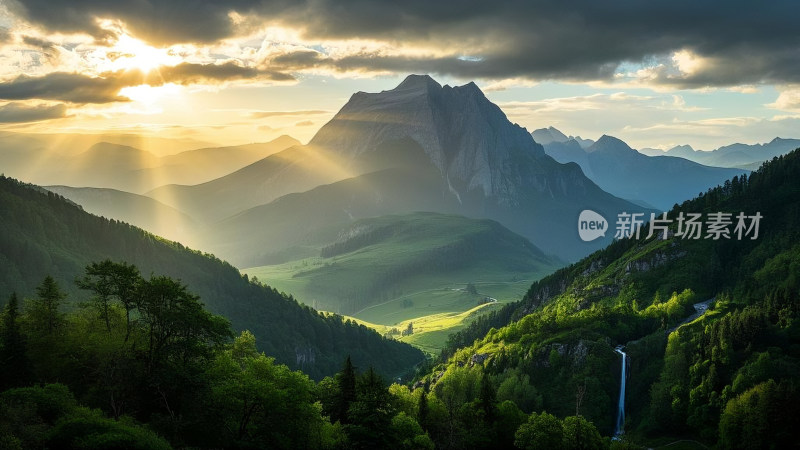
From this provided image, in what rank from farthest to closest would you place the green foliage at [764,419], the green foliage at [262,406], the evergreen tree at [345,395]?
1. the green foliage at [764,419]
2. the evergreen tree at [345,395]
3. the green foliage at [262,406]

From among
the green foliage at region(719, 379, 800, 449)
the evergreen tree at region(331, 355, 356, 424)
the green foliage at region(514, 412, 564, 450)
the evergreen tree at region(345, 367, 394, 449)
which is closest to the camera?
the evergreen tree at region(345, 367, 394, 449)

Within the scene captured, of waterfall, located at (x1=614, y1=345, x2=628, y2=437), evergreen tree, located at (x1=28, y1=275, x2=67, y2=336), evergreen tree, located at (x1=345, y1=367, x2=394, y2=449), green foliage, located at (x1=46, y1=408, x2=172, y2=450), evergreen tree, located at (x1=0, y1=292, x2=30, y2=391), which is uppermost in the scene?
evergreen tree, located at (x1=28, y1=275, x2=67, y2=336)

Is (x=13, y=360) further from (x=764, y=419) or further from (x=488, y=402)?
(x=764, y=419)

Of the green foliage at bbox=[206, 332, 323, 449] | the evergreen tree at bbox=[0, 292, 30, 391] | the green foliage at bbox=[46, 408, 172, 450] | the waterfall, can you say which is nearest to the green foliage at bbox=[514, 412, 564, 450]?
the green foliage at bbox=[206, 332, 323, 449]

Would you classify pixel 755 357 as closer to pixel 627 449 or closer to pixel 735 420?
pixel 735 420

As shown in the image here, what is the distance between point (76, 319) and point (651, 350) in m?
135

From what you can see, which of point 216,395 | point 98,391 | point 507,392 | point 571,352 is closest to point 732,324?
point 571,352

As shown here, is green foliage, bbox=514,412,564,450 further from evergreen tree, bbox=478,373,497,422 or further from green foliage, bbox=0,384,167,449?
green foliage, bbox=0,384,167,449

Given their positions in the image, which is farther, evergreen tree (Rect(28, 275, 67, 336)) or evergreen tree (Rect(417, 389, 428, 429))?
evergreen tree (Rect(417, 389, 428, 429))

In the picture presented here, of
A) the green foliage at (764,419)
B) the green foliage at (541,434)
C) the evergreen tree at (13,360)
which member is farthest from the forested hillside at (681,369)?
the evergreen tree at (13,360)

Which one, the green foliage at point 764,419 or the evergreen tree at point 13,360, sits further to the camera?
the green foliage at point 764,419

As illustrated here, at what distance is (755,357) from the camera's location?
14138 centimetres

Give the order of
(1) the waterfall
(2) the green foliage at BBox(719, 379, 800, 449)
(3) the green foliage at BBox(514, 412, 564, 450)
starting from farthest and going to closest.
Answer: (1) the waterfall
(2) the green foliage at BBox(719, 379, 800, 449)
(3) the green foliage at BBox(514, 412, 564, 450)

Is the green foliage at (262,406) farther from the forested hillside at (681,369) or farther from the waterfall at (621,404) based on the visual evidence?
the waterfall at (621,404)
